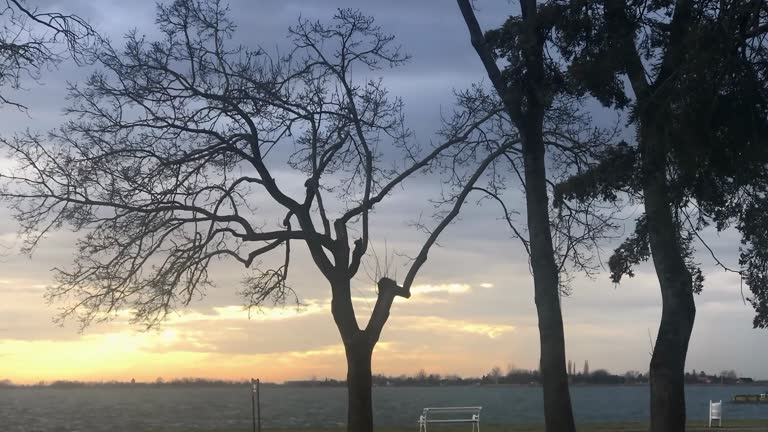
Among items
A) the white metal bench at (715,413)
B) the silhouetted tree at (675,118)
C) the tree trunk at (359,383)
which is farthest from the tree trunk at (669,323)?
the white metal bench at (715,413)

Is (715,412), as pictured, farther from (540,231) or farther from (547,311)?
(540,231)

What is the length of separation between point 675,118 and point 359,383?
9.85m

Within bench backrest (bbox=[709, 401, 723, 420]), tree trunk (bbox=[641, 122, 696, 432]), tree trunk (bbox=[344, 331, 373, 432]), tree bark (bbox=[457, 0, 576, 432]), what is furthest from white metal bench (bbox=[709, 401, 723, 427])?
tree bark (bbox=[457, 0, 576, 432])

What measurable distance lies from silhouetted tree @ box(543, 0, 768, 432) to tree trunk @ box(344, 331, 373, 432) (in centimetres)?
685

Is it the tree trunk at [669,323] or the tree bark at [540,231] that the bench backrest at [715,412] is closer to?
the tree trunk at [669,323]

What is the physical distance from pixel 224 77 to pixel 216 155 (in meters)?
1.69

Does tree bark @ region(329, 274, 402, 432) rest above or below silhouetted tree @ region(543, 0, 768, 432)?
→ below

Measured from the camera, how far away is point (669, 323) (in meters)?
16.0

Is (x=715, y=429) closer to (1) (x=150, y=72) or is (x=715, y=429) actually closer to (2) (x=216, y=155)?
(2) (x=216, y=155)

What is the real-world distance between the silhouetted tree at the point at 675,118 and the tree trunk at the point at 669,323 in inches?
0.6

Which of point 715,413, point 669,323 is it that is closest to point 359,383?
point 669,323

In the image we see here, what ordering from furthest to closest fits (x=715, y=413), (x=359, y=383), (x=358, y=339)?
(x=715, y=413)
(x=358, y=339)
(x=359, y=383)

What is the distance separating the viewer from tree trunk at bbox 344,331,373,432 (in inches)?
824

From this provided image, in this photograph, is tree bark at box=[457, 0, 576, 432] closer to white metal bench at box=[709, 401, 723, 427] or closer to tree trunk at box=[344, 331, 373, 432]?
tree trunk at box=[344, 331, 373, 432]
